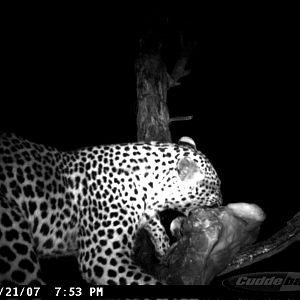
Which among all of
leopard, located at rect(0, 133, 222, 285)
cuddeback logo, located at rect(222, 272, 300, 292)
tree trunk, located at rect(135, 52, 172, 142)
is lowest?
cuddeback logo, located at rect(222, 272, 300, 292)

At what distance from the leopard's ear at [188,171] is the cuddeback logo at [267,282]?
1.04 metres

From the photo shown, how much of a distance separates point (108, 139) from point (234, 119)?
433 inches

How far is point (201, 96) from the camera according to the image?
80.9 ft

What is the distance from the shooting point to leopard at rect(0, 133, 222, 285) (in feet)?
8.18

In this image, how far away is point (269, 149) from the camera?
86.1 ft

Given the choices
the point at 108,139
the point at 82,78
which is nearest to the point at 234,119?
the point at 108,139

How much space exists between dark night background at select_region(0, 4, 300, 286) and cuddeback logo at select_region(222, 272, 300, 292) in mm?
12139

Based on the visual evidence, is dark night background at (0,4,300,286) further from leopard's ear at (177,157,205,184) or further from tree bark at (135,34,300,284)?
leopard's ear at (177,157,205,184)

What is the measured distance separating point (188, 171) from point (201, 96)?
2203 cm

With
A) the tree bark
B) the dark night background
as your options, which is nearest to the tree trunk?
the tree bark

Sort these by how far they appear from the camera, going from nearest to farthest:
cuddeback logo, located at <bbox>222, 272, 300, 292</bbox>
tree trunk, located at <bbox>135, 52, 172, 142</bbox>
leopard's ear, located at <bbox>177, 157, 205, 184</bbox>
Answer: cuddeback logo, located at <bbox>222, 272, 300, 292</bbox> → leopard's ear, located at <bbox>177, 157, 205, 184</bbox> → tree trunk, located at <bbox>135, 52, 172, 142</bbox>

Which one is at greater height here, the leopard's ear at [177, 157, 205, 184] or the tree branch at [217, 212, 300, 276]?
the leopard's ear at [177, 157, 205, 184]

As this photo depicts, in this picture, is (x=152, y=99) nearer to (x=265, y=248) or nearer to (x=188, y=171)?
(x=188, y=171)

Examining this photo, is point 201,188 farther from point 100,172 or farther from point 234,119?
point 234,119
